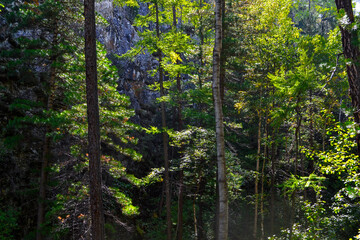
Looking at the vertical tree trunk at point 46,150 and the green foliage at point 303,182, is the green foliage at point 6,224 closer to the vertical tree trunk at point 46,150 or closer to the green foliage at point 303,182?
the vertical tree trunk at point 46,150

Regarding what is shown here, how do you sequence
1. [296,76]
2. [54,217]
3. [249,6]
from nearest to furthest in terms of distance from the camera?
1. [296,76]
2. [54,217]
3. [249,6]

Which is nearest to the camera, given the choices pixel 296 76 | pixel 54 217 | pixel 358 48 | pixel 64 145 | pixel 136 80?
pixel 358 48

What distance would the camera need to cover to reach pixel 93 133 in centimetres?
632

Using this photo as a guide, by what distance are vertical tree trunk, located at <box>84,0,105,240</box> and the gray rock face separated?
44.7ft

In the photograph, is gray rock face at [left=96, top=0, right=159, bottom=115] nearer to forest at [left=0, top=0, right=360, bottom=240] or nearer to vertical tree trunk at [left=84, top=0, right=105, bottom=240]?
forest at [left=0, top=0, right=360, bottom=240]

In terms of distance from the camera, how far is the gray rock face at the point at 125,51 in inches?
803

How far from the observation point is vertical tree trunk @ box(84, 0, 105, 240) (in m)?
6.22

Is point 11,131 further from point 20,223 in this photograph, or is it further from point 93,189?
point 93,189

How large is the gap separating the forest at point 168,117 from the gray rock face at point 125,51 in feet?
0.85

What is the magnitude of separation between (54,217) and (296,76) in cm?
862

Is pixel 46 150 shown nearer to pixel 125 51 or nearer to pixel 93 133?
pixel 93 133

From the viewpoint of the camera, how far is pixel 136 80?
70.7 feet

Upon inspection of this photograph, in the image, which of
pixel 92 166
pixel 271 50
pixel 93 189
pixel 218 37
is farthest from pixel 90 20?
pixel 271 50

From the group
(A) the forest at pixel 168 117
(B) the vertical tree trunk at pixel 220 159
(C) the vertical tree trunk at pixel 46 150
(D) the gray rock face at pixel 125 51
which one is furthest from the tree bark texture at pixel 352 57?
(D) the gray rock face at pixel 125 51
